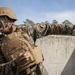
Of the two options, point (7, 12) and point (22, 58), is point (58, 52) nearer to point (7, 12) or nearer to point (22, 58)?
point (7, 12)

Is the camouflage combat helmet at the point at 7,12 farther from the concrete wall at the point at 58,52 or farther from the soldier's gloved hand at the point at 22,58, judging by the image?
the concrete wall at the point at 58,52

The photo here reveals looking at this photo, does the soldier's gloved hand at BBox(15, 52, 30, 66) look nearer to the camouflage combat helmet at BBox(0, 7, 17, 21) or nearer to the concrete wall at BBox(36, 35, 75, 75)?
the camouflage combat helmet at BBox(0, 7, 17, 21)

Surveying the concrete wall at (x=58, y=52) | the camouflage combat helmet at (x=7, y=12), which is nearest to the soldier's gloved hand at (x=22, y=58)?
the camouflage combat helmet at (x=7, y=12)

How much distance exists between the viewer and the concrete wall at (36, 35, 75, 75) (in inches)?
252

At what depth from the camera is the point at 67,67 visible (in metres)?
6.60

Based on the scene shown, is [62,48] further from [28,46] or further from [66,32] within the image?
[28,46]

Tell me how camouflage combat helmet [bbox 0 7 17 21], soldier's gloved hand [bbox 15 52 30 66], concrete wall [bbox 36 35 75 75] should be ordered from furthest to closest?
concrete wall [bbox 36 35 75 75]
camouflage combat helmet [bbox 0 7 17 21]
soldier's gloved hand [bbox 15 52 30 66]

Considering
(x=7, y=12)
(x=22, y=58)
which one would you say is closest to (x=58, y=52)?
(x=7, y=12)

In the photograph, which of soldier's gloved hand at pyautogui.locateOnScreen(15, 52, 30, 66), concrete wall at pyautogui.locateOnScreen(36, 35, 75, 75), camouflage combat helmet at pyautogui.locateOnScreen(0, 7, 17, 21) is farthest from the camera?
concrete wall at pyautogui.locateOnScreen(36, 35, 75, 75)

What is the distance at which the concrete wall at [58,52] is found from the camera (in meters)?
6.41

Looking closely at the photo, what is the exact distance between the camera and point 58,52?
21.2 feet

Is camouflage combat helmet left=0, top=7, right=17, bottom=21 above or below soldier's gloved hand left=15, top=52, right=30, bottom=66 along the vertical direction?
above

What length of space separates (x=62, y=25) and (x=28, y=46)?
4.85 ft

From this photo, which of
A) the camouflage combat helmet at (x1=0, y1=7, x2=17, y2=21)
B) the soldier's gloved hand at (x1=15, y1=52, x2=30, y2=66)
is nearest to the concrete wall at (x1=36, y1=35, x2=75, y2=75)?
the camouflage combat helmet at (x1=0, y1=7, x2=17, y2=21)
